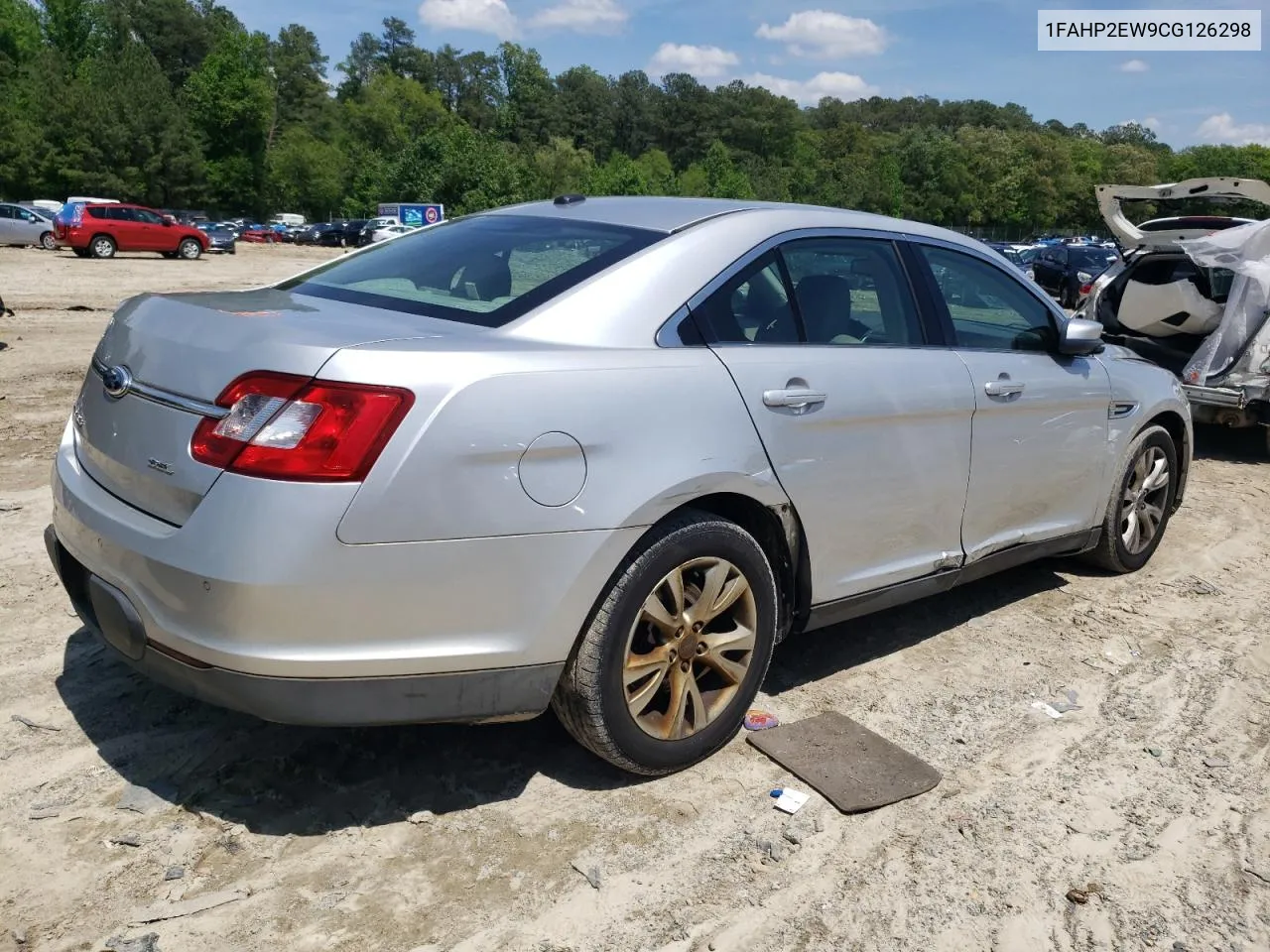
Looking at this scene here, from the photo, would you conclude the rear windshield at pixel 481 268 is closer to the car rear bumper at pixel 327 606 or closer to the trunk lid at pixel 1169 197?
the car rear bumper at pixel 327 606

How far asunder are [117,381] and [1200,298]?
8.80 metres

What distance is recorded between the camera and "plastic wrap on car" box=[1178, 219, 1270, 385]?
8.35 m

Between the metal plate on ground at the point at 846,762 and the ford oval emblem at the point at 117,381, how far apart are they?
2203 mm

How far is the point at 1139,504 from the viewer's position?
540cm

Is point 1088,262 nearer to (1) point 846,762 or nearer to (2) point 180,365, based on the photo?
(1) point 846,762

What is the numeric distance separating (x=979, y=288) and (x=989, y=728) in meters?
1.81

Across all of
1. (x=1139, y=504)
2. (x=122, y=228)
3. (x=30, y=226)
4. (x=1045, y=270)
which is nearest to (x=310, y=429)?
(x=1139, y=504)

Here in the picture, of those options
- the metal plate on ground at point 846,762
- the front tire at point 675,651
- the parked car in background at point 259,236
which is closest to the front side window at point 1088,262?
the metal plate on ground at point 846,762

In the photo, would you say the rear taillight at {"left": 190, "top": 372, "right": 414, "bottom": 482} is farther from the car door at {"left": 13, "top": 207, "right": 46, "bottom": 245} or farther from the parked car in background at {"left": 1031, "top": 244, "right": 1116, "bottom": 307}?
the car door at {"left": 13, "top": 207, "right": 46, "bottom": 245}

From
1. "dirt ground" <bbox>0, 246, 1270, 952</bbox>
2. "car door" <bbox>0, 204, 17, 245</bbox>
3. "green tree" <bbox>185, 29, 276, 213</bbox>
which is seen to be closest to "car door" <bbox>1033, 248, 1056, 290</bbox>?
"dirt ground" <bbox>0, 246, 1270, 952</bbox>

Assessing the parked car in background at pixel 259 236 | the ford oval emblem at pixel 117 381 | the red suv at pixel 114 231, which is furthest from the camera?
the parked car in background at pixel 259 236

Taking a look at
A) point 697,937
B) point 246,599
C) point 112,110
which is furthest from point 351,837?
point 112,110

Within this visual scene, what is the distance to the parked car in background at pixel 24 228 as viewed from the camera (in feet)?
107

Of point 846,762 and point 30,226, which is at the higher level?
point 30,226
